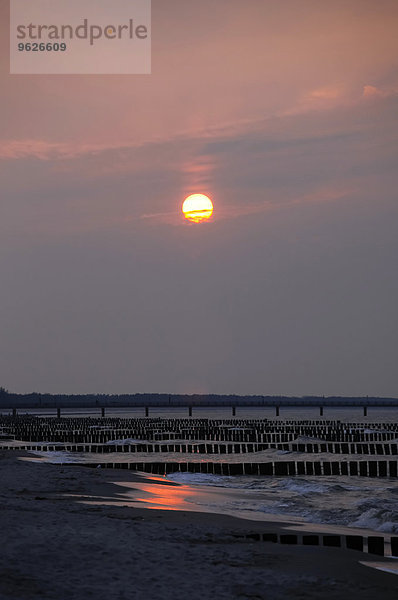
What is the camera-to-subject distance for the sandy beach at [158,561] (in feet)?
32.7

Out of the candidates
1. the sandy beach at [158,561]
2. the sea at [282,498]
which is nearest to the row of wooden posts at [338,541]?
the sandy beach at [158,561]

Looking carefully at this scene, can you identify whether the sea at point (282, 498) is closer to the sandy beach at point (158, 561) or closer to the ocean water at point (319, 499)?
the ocean water at point (319, 499)

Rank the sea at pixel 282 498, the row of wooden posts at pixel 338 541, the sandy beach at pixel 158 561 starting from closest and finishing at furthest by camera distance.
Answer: the sandy beach at pixel 158 561
the row of wooden posts at pixel 338 541
the sea at pixel 282 498

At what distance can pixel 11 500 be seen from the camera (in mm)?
18703

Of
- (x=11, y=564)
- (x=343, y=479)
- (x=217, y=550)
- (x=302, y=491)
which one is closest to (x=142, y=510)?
(x=217, y=550)

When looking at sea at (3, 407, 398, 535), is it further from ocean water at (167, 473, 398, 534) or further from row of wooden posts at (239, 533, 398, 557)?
row of wooden posts at (239, 533, 398, 557)

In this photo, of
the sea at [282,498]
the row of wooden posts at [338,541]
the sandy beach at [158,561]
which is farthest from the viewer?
the sea at [282,498]

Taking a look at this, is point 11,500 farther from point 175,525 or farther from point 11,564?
point 11,564

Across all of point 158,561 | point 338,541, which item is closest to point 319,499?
point 338,541

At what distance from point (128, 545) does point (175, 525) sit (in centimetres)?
315

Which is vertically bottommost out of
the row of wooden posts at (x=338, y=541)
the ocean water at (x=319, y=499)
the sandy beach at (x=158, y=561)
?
the ocean water at (x=319, y=499)

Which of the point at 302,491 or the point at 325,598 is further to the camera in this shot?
the point at 302,491

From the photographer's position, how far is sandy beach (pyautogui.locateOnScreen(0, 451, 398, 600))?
392 inches

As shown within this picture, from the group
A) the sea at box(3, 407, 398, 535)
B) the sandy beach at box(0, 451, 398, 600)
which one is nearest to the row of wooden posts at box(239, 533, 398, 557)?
the sandy beach at box(0, 451, 398, 600)
